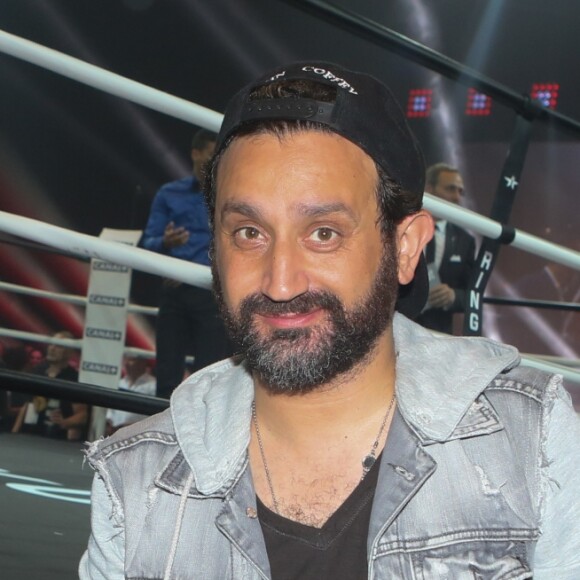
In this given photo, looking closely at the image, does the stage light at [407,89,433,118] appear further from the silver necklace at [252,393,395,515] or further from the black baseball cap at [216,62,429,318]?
the silver necklace at [252,393,395,515]

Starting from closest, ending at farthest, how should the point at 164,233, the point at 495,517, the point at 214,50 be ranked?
the point at 495,517
the point at 164,233
the point at 214,50

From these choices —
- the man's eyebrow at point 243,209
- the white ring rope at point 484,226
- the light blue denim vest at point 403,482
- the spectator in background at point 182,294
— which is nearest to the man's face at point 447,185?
A: the spectator in background at point 182,294

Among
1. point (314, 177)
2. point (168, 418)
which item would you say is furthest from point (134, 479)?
point (314, 177)

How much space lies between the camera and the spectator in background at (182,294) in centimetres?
295

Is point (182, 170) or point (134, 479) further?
point (182, 170)

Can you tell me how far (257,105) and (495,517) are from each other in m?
0.57

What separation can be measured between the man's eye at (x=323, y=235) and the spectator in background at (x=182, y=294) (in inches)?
65.2

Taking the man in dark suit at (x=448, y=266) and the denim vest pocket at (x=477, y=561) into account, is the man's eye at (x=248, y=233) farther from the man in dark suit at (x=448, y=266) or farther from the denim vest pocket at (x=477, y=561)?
the man in dark suit at (x=448, y=266)

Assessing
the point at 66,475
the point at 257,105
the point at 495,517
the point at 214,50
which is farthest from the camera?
the point at 214,50

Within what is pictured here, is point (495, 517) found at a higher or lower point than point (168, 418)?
lower

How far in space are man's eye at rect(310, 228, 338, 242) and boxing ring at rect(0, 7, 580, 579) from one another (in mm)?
506

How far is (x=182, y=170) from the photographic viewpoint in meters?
7.53

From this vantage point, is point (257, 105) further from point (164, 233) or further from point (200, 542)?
point (164, 233)

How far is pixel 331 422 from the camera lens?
121 cm
